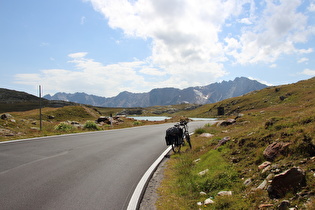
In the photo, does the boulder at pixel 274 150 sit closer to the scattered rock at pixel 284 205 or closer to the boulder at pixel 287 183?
the boulder at pixel 287 183

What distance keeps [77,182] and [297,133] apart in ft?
23.9

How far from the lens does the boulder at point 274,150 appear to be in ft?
20.0

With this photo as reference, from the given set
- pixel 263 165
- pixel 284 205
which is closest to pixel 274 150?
pixel 263 165

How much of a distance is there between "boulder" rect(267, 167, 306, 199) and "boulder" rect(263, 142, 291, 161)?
165 centimetres

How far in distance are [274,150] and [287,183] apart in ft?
6.56

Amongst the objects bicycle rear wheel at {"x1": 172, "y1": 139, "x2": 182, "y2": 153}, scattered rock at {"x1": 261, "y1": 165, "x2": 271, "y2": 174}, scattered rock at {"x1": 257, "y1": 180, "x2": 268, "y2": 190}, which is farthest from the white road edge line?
scattered rock at {"x1": 261, "y1": 165, "x2": 271, "y2": 174}

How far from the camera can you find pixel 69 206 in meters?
5.22

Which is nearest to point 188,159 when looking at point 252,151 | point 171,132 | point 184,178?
point 171,132

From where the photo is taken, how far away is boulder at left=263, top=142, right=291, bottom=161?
20.0 ft

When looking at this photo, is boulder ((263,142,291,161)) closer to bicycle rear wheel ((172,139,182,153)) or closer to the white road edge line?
the white road edge line

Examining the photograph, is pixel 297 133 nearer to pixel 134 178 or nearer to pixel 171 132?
pixel 134 178

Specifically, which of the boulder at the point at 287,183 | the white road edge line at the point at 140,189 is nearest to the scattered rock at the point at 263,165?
the boulder at the point at 287,183

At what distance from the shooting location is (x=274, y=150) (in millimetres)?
6316

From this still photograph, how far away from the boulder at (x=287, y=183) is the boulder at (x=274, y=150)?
165cm
